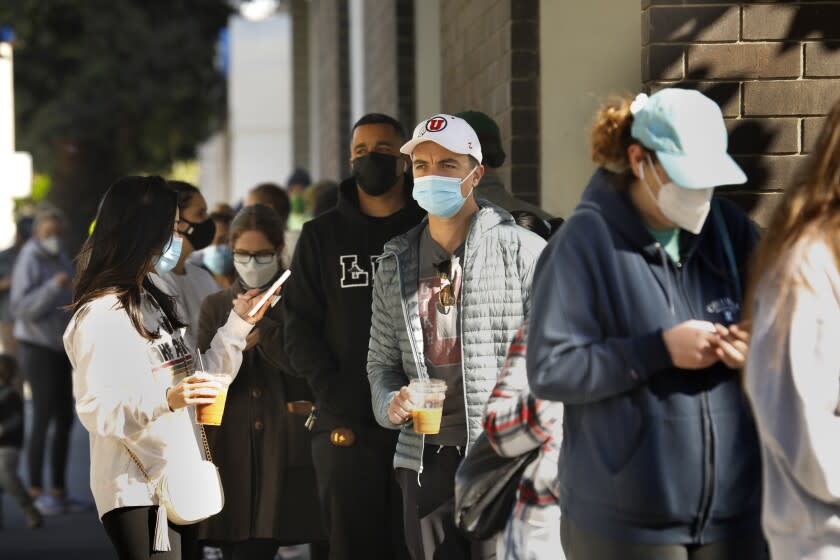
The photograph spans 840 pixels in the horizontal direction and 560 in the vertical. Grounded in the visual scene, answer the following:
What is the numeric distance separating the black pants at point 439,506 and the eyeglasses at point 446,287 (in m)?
0.45

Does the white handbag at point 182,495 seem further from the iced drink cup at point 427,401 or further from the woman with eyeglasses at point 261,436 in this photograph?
the woman with eyeglasses at point 261,436

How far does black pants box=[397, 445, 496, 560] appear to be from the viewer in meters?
4.64

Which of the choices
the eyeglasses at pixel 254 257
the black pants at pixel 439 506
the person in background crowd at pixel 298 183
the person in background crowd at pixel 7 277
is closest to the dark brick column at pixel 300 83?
the person in background crowd at pixel 298 183

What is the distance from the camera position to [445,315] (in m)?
4.65

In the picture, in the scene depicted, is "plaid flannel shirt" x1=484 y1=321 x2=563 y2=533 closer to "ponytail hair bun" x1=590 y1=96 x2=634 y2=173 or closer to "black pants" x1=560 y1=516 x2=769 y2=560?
"black pants" x1=560 y1=516 x2=769 y2=560

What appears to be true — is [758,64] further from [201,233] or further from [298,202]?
[298,202]

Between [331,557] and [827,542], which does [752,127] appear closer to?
[331,557]

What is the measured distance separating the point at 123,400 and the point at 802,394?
202cm

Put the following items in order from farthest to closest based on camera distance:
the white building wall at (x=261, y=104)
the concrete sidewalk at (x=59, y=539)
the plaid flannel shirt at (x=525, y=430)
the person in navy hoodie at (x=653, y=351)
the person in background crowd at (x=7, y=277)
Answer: the white building wall at (x=261, y=104) < the person in background crowd at (x=7, y=277) < the concrete sidewalk at (x=59, y=539) < the plaid flannel shirt at (x=525, y=430) < the person in navy hoodie at (x=653, y=351)

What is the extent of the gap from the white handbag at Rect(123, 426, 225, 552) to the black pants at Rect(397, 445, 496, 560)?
2.22 feet

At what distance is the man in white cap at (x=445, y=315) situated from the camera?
4.52 meters

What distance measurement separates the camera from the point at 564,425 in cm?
356

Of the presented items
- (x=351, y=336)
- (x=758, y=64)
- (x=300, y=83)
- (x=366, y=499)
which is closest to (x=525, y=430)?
(x=366, y=499)

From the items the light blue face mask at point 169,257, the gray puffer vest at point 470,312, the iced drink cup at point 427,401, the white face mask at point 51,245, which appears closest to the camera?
the iced drink cup at point 427,401
